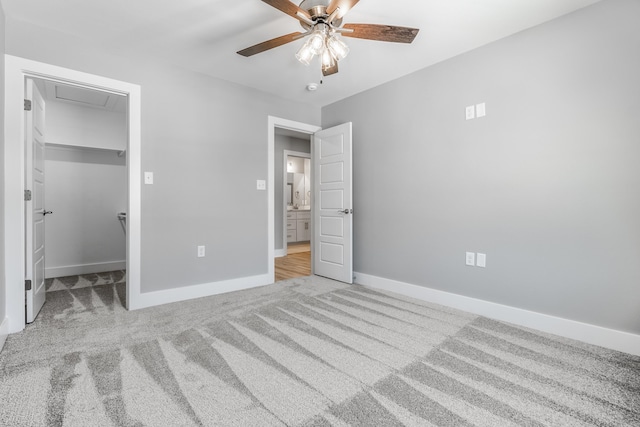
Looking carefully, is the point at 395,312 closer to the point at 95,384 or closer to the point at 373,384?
the point at 373,384

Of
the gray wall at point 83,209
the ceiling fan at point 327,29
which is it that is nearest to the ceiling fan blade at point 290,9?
the ceiling fan at point 327,29

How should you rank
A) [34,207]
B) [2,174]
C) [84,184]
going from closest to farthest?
[2,174], [34,207], [84,184]

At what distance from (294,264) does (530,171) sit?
3.58 metres

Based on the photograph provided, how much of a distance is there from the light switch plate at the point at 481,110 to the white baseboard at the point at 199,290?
2817mm

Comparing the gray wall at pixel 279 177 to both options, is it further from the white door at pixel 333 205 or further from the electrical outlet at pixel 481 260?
the electrical outlet at pixel 481 260

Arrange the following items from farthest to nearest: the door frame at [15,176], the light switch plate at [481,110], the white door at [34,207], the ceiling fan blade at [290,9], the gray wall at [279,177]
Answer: the gray wall at [279,177]
the light switch plate at [481,110]
the white door at [34,207]
the door frame at [15,176]
the ceiling fan blade at [290,9]

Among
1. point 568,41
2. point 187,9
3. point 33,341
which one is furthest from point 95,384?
point 568,41

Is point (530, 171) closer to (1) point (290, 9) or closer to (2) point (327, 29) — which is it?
(2) point (327, 29)

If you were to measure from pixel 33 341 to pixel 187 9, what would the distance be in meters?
2.57

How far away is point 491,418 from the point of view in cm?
130

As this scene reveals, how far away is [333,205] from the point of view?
3797 mm

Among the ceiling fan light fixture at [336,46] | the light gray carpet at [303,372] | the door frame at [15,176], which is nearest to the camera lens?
the light gray carpet at [303,372]

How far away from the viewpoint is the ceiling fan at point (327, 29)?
1.67 meters

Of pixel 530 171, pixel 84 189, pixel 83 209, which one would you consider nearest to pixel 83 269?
pixel 83 209
